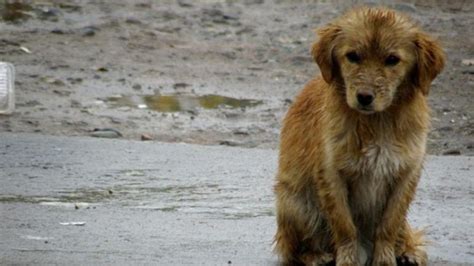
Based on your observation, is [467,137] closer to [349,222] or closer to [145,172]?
[145,172]

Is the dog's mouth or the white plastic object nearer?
the dog's mouth

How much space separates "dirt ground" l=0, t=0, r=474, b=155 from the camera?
11.2 meters

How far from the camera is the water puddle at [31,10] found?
15.1m

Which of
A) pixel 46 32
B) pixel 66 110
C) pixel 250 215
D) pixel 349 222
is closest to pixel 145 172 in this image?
pixel 250 215

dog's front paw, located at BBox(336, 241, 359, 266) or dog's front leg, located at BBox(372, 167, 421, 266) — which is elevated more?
dog's front leg, located at BBox(372, 167, 421, 266)

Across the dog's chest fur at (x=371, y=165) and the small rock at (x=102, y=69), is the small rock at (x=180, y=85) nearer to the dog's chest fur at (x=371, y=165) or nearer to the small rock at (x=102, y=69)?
the small rock at (x=102, y=69)

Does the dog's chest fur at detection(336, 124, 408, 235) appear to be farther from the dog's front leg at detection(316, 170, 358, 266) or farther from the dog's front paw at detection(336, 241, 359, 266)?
the dog's front paw at detection(336, 241, 359, 266)

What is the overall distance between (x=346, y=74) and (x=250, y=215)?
75.1 inches

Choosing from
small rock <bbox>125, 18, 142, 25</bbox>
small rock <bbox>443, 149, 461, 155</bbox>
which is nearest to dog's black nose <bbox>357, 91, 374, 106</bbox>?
small rock <bbox>443, 149, 461, 155</bbox>

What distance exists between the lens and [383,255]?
664cm

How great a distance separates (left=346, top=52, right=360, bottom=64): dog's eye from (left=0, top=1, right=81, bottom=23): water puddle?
8869 mm

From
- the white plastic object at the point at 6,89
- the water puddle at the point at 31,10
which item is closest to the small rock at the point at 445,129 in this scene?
the white plastic object at the point at 6,89

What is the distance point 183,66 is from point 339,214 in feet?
22.3

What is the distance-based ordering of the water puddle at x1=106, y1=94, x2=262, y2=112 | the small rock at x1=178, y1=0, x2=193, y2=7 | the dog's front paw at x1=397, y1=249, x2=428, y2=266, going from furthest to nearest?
the small rock at x1=178, y1=0, x2=193, y2=7 < the water puddle at x1=106, y1=94, x2=262, y2=112 < the dog's front paw at x1=397, y1=249, x2=428, y2=266
